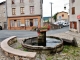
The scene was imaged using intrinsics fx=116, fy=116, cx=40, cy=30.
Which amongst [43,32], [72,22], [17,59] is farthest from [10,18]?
[17,59]

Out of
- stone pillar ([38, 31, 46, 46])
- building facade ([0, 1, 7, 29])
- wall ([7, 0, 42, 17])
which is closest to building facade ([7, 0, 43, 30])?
wall ([7, 0, 42, 17])

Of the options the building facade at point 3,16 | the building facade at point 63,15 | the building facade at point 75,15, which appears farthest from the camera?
the building facade at point 63,15

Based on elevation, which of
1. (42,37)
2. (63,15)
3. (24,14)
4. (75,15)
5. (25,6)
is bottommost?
(42,37)

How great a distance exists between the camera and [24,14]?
1113 inches

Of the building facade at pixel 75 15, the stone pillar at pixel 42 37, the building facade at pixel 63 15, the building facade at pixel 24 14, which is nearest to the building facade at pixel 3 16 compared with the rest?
the building facade at pixel 24 14

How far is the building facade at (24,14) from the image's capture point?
2742 cm

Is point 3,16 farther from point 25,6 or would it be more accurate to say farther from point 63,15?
point 63,15

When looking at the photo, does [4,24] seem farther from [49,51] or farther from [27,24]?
[49,51]

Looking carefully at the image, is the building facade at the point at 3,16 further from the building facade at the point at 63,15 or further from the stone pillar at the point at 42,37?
the building facade at the point at 63,15

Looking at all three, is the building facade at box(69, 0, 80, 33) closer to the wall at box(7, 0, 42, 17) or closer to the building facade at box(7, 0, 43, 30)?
the building facade at box(7, 0, 43, 30)

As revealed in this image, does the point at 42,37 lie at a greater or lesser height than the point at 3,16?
lesser

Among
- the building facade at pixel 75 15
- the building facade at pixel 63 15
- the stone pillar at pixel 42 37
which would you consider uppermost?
the building facade at pixel 63 15

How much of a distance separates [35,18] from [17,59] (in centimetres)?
2312

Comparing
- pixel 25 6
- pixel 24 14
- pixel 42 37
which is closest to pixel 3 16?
pixel 24 14
